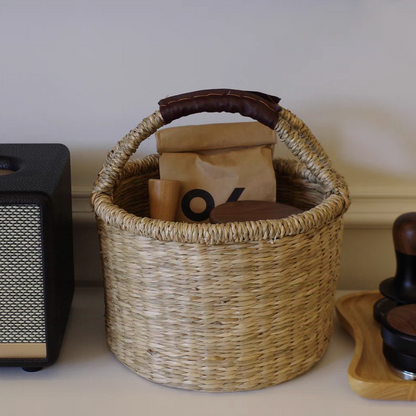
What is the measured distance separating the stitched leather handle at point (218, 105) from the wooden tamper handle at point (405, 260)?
227 mm

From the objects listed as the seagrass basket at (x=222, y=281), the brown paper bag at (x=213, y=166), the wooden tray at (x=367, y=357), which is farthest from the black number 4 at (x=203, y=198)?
the wooden tray at (x=367, y=357)

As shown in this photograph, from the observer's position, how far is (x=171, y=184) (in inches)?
25.7

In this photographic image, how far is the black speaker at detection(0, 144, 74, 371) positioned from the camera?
55 cm

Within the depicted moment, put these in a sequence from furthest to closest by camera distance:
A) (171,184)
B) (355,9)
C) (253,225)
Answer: (355,9) → (171,184) → (253,225)

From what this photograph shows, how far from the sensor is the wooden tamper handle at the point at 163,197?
650 mm

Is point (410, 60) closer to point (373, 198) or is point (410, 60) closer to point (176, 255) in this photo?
point (373, 198)

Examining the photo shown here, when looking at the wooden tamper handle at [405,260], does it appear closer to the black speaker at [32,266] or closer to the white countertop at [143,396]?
the white countertop at [143,396]

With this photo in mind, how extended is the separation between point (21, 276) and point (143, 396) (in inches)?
7.4

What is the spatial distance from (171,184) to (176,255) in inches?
5.2

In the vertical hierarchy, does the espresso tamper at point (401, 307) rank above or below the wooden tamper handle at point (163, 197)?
below

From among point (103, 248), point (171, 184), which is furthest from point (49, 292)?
point (171, 184)

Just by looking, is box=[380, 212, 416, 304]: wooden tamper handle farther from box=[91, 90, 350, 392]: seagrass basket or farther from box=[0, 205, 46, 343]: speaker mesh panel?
box=[0, 205, 46, 343]: speaker mesh panel

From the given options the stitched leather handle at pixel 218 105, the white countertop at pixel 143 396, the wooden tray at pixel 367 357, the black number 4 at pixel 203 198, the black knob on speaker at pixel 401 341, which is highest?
the stitched leather handle at pixel 218 105

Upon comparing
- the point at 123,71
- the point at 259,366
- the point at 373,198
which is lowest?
the point at 259,366
